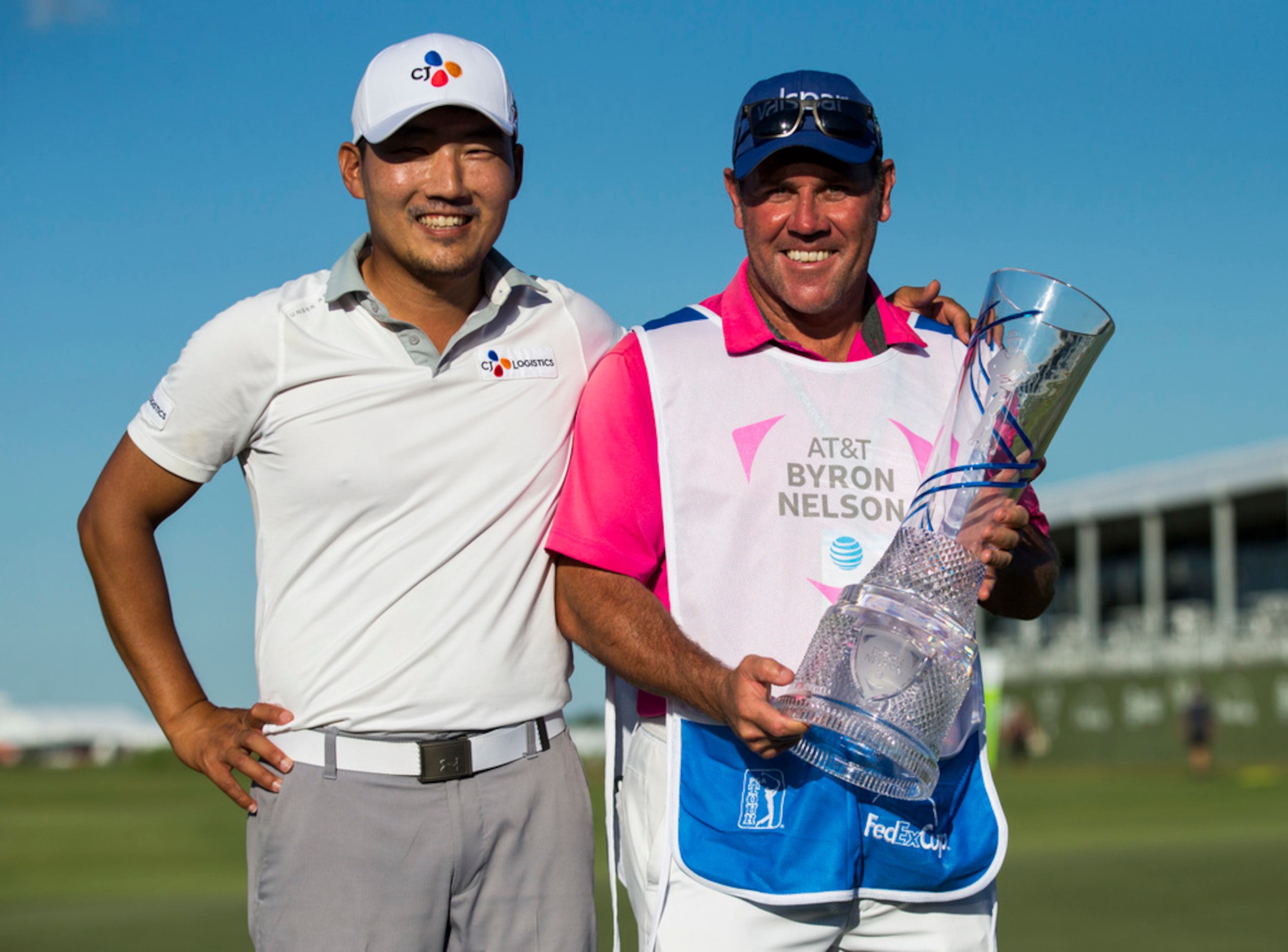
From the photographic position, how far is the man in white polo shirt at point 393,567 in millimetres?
3492

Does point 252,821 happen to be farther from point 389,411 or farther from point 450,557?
point 389,411

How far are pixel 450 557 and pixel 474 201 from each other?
874 millimetres

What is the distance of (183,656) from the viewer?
375 cm

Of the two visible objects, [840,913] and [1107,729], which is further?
[1107,729]

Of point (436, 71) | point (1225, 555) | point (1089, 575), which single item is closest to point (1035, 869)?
point (436, 71)

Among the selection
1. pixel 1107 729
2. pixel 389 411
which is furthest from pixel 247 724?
pixel 1107 729

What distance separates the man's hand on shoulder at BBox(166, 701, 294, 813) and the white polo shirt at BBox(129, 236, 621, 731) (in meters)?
0.08

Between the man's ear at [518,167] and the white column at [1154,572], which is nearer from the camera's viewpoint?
the man's ear at [518,167]

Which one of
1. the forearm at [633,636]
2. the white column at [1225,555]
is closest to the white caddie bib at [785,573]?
the forearm at [633,636]

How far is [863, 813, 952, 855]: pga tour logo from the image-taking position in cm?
343

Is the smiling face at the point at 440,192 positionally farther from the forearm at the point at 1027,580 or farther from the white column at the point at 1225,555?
the white column at the point at 1225,555

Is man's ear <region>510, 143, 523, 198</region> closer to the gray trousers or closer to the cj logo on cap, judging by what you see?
the cj logo on cap

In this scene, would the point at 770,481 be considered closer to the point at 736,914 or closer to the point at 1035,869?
the point at 736,914

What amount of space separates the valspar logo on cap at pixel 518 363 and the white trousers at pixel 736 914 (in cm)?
91
